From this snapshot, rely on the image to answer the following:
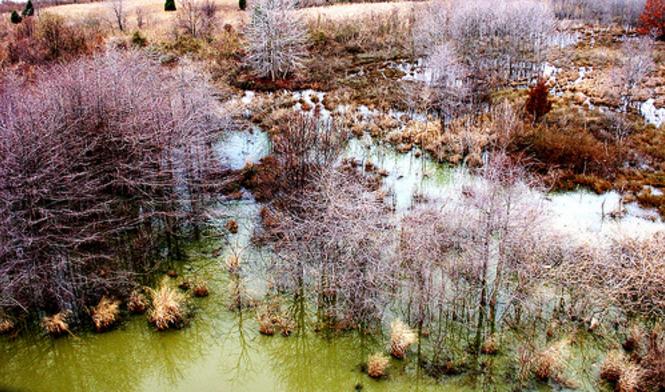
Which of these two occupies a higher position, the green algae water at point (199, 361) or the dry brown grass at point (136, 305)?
the dry brown grass at point (136, 305)

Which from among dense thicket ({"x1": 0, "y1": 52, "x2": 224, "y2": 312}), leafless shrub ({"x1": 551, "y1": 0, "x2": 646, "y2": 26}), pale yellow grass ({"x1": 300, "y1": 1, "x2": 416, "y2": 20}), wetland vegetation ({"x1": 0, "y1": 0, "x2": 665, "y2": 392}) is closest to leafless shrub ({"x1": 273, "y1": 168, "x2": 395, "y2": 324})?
wetland vegetation ({"x1": 0, "y1": 0, "x2": 665, "y2": 392})

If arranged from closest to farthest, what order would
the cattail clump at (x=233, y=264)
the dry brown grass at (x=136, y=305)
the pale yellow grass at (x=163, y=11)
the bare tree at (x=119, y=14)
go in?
1. the dry brown grass at (x=136, y=305)
2. the cattail clump at (x=233, y=264)
3. the bare tree at (x=119, y=14)
4. the pale yellow grass at (x=163, y=11)

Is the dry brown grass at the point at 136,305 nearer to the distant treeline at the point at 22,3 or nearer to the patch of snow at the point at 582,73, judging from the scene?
the patch of snow at the point at 582,73

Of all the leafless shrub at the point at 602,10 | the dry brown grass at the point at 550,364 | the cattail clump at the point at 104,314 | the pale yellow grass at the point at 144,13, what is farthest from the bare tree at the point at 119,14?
the dry brown grass at the point at 550,364

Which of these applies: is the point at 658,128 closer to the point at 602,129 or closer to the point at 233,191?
the point at 602,129

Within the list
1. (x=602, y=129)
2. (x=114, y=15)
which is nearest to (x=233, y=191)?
(x=602, y=129)

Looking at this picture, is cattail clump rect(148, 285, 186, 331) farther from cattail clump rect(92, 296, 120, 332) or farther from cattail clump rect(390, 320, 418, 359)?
cattail clump rect(390, 320, 418, 359)

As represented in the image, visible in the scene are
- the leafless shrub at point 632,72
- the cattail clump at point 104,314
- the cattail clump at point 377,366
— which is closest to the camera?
the cattail clump at point 377,366
